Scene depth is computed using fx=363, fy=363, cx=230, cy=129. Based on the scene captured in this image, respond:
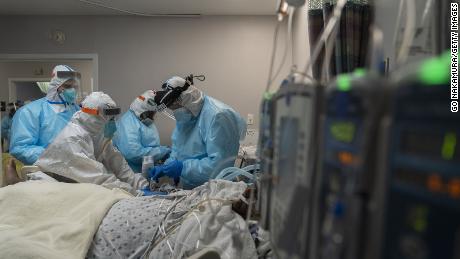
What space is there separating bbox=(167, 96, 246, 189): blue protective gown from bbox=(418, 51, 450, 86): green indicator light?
67.6 inches

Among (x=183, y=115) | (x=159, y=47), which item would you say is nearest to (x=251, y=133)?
(x=159, y=47)

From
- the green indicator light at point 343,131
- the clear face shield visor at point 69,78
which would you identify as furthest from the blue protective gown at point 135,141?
the green indicator light at point 343,131

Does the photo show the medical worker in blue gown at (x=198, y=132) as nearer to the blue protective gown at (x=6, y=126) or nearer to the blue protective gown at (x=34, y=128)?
the blue protective gown at (x=34, y=128)

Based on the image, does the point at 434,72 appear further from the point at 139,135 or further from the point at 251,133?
the point at 251,133

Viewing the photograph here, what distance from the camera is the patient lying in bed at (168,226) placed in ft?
4.04

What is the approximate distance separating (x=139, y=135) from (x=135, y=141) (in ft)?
0.33

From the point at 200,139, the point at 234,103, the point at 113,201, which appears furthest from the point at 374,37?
the point at 234,103

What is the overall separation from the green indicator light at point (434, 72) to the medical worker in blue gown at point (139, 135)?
9.82 ft

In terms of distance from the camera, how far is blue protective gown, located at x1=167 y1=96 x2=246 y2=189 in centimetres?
212

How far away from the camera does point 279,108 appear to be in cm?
58

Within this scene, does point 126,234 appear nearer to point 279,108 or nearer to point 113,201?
point 113,201

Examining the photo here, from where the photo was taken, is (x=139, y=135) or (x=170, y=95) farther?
(x=139, y=135)

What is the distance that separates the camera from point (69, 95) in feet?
→ 9.70

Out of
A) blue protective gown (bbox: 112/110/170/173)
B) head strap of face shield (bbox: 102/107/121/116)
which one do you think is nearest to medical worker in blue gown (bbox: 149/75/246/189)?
head strap of face shield (bbox: 102/107/121/116)
